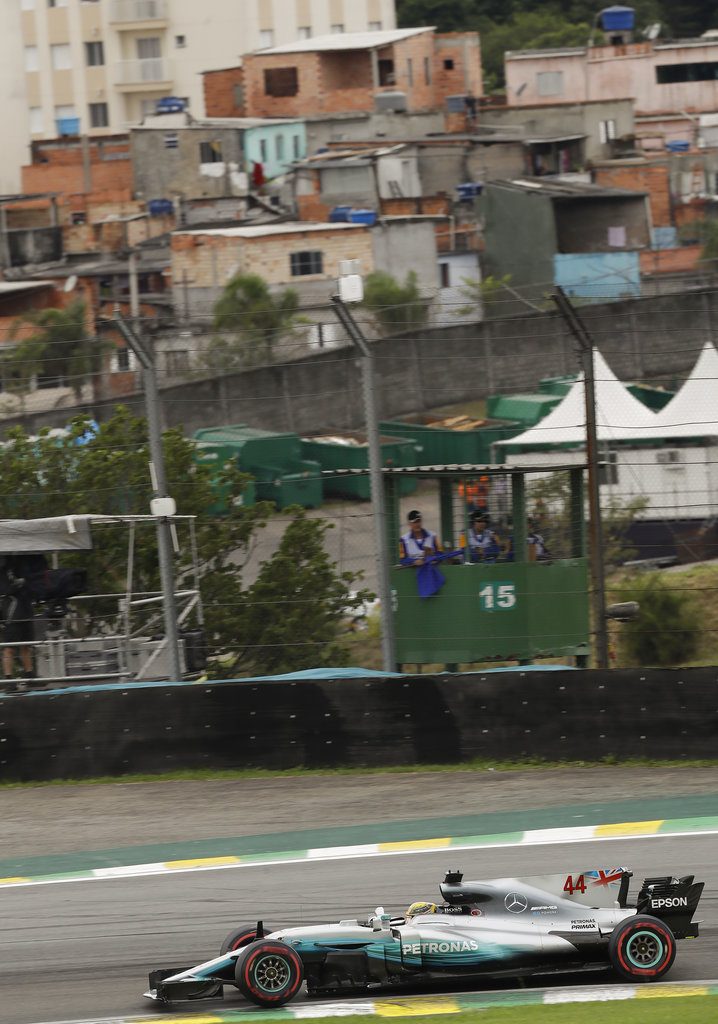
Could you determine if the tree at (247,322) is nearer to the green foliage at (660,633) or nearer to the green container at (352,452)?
the green container at (352,452)

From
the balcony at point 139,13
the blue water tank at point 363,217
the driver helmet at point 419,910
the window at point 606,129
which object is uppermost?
the balcony at point 139,13

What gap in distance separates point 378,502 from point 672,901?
21.0 feet

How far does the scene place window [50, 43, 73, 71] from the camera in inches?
3413

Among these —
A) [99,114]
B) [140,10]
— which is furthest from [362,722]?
[99,114]

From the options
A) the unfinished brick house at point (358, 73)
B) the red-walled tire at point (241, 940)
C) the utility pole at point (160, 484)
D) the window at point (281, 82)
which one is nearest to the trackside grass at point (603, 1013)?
the red-walled tire at point (241, 940)

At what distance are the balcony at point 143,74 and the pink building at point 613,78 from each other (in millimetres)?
21160

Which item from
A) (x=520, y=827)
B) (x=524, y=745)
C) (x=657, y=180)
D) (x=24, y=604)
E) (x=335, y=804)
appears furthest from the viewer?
(x=657, y=180)

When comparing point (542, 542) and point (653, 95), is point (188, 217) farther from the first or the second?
point (542, 542)

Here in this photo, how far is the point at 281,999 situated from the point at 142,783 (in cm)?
605

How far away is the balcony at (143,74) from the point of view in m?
85.5

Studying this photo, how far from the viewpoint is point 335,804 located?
12.6m

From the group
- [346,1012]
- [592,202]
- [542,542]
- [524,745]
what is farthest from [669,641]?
[592,202]

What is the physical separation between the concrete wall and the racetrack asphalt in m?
19.1

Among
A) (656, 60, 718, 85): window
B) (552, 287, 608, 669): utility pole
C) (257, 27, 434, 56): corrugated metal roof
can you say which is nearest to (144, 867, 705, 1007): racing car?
(552, 287, 608, 669): utility pole
